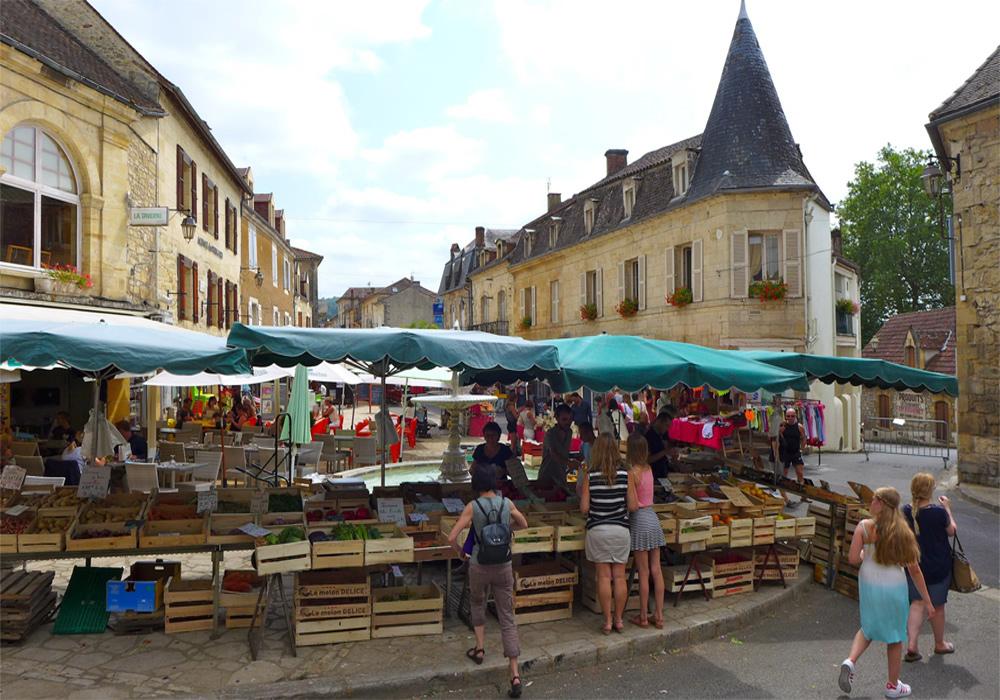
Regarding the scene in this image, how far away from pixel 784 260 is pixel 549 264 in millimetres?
12144

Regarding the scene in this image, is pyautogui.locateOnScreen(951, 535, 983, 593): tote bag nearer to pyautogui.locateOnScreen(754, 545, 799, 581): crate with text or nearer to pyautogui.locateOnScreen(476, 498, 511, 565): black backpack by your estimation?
pyautogui.locateOnScreen(754, 545, 799, 581): crate with text

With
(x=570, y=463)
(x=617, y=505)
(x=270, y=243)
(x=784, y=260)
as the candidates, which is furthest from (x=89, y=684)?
(x=270, y=243)

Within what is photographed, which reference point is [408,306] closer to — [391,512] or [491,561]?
[391,512]

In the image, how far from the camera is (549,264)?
29.4 metres

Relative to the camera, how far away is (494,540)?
4.62 m

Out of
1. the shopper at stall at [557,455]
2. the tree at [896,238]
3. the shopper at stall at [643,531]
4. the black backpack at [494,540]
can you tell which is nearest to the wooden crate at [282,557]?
the black backpack at [494,540]

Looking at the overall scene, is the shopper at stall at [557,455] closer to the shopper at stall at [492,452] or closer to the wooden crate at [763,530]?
the shopper at stall at [492,452]

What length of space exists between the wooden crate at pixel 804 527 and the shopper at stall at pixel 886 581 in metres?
2.18

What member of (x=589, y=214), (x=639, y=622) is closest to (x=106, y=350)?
(x=639, y=622)

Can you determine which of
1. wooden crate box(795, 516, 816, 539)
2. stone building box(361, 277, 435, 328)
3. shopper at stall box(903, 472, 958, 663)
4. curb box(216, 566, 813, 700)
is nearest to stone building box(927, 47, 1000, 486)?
wooden crate box(795, 516, 816, 539)

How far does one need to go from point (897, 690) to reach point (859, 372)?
4.87 metres

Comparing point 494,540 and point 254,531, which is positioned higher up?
point 494,540

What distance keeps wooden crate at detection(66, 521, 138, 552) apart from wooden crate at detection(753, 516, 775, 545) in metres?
5.52

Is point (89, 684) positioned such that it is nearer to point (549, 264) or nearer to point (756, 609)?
point (756, 609)
